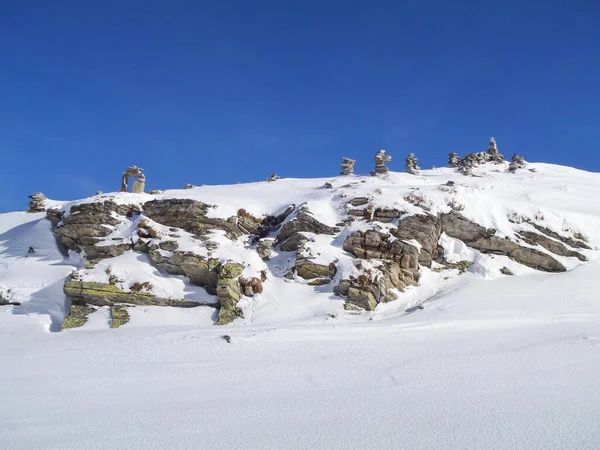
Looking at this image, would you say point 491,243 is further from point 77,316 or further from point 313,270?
point 77,316

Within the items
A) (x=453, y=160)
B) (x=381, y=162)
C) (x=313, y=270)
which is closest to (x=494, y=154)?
(x=453, y=160)

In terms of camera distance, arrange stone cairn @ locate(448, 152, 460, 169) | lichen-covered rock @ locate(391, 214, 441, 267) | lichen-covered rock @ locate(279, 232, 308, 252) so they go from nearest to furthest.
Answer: lichen-covered rock @ locate(279, 232, 308, 252) → lichen-covered rock @ locate(391, 214, 441, 267) → stone cairn @ locate(448, 152, 460, 169)

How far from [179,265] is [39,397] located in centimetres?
1353

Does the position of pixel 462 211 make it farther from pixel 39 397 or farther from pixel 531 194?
pixel 39 397

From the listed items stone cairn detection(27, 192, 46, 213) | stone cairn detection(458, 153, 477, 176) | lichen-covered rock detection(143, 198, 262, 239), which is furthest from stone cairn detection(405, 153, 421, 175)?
stone cairn detection(27, 192, 46, 213)

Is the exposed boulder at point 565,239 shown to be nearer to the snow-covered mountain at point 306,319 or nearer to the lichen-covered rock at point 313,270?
the snow-covered mountain at point 306,319

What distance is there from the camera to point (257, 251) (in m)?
24.6

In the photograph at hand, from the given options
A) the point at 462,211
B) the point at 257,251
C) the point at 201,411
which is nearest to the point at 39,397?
the point at 201,411

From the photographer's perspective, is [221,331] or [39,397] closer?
[39,397]

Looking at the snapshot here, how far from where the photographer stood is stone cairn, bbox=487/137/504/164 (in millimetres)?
66312

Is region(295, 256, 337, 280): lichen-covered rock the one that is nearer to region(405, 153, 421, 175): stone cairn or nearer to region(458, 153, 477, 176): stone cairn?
region(405, 153, 421, 175): stone cairn

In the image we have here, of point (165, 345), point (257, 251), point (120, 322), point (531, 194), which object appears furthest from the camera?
point (531, 194)

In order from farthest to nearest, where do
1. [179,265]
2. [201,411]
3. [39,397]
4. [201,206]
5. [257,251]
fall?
[201,206], [257,251], [179,265], [39,397], [201,411]

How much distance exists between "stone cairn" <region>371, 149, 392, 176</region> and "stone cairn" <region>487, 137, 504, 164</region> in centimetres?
2623
